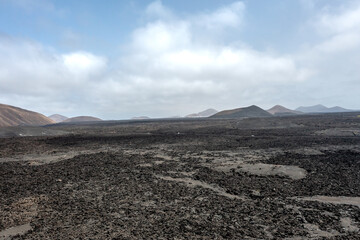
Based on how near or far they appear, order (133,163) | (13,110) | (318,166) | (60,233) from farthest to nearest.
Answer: (13,110) < (133,163) < (318,166) < (60,233)

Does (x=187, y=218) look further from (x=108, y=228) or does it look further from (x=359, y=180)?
(x=359, y=180)

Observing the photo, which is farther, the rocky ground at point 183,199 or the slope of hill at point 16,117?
the slope of hill at point 16,117

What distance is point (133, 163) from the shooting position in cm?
1314

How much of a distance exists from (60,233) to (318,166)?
10.9 metres

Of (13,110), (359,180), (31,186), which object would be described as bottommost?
(359,180)

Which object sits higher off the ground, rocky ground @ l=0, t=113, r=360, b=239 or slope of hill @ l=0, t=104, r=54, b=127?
slope of hill @ l=0, t=104, r=54, b=127

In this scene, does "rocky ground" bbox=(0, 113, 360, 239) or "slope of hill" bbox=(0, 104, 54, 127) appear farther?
"slope of hill" bbox=(0, 104, 54, 127)

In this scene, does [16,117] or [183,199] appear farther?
[16,117]

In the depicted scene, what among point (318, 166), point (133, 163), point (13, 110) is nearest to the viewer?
point (318, 166)

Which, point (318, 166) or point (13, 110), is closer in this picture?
point (318, 166)

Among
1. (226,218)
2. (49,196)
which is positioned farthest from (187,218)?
(49,196)

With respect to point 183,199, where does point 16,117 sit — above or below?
above

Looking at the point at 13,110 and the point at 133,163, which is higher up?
the point at 13,110

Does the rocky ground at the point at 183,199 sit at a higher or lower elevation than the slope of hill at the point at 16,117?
lower
